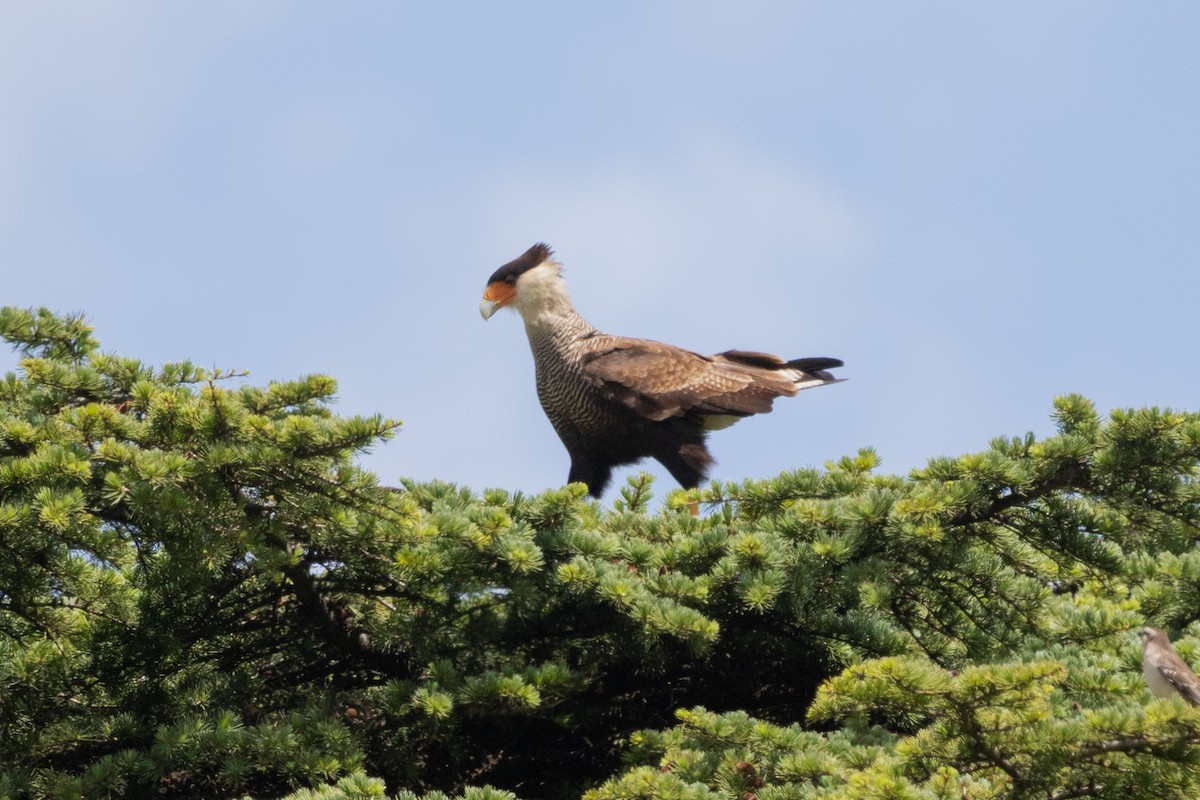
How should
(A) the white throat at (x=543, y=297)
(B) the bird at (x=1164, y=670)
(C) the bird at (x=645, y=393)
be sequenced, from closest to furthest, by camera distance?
(B) the bird at (x=1164, y=670) → (C) the bird at (x=645, y=393) → (A) the white throat at (x=543, y=297)

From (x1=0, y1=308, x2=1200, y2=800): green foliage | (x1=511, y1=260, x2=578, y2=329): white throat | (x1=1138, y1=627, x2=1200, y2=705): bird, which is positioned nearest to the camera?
(x1=0, y1=308, x2=1200, y2=800): green foliage

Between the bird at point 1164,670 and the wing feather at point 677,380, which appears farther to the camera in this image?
the wing feather at point 677,380

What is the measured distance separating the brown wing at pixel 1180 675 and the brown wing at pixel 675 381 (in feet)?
16.2

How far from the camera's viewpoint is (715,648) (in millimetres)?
4621

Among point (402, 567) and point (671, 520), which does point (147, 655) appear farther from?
point (671, 520)

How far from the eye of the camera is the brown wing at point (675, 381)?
28.8 ft

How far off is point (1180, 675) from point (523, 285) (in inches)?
269

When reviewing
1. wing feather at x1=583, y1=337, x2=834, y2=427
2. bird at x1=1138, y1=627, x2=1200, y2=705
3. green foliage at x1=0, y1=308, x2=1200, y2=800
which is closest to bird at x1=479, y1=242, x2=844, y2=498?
wing feather at x1=583, y1=337, x2=834, y2=427

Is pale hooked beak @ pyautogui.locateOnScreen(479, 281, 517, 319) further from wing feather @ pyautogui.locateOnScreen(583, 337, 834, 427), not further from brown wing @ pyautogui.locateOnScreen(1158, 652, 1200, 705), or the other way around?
brown wing @ pyautogui.locateOnScreen(1158, 652, 1200, 705)

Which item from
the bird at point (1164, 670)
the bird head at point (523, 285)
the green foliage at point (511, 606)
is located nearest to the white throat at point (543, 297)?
the bird head at point (523, 285)

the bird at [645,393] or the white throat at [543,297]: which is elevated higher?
the white throat at [543,297]

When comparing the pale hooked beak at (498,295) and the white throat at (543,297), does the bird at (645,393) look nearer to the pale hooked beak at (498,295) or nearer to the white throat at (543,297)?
the white throat at (543,297)

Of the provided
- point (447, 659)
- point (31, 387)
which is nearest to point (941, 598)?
point (447, 659)

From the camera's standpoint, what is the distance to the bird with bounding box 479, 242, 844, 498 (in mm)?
8773
